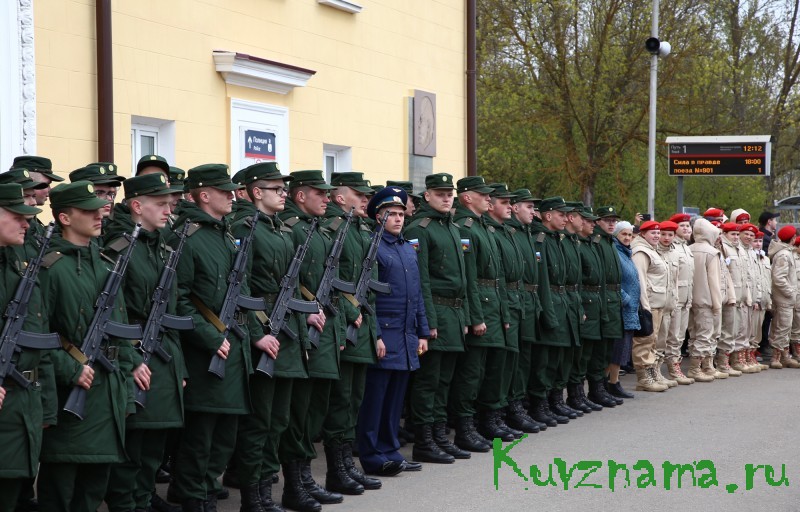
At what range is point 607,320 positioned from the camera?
13148 mm

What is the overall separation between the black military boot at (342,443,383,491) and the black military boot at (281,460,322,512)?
617 mm

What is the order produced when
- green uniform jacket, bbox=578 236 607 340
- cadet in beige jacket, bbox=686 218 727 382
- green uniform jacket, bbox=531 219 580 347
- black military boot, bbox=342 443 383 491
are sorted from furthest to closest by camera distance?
cadet in beige jacket, bbox=686 218 727 382 < green uniform jacket, bbox=578 236 607 340 < green uniform jacket, bbox=531 219 580 347 < black military boot, bbox=342 443 383 491

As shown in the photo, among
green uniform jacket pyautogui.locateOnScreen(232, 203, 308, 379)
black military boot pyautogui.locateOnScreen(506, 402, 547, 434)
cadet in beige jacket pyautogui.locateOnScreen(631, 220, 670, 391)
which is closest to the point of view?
green uniform jacket pyautogui.locateOnScreen(232, 203, 308, 379)

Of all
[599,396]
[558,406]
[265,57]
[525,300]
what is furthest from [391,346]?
[265,57]

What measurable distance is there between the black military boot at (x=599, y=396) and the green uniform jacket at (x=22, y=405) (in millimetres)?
8515

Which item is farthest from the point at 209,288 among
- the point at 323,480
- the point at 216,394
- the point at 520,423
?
the point at 520,423

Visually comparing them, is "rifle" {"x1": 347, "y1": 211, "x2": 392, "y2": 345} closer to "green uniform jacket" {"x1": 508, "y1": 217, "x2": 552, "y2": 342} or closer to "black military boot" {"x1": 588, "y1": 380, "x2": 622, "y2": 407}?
"green uniform jacket" {"x1": 508, "y1": 217, "x2": 552, "y2": 342}

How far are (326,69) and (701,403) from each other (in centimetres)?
595

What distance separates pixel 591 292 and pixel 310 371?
5.71 meters

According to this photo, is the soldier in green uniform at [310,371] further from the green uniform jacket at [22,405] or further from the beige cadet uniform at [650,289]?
the beige cadet uniform at [650,289]

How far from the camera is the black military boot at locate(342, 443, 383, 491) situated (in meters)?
8.56

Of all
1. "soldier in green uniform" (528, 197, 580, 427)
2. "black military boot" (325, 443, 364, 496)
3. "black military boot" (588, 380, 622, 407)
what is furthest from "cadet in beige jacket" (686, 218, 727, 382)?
"black military boot" (325, 443, 364, 496)

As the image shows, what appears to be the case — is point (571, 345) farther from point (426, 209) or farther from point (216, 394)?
point (216, 394)

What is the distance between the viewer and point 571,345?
12.3 m
